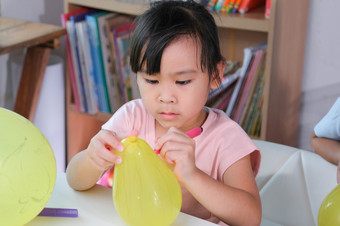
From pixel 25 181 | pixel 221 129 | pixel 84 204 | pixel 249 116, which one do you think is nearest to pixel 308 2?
pixel 249 116

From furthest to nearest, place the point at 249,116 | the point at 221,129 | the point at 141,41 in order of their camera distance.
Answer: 1. the point at 249,116
2. the point at 221,129
3. the point at 141,41

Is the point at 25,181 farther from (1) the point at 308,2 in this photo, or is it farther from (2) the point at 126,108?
(1) the point at 308,2

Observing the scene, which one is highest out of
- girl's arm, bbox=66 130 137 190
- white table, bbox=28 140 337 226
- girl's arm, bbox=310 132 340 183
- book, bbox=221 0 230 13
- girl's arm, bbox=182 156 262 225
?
book, bbox=221 0 230 13

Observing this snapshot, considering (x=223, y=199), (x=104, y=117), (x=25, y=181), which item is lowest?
(x=104, y=117)

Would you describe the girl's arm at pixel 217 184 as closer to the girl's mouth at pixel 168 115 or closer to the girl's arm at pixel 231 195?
the girl's arm at pixel 231 195

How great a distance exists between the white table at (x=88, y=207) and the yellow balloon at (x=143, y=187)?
3.3 inches

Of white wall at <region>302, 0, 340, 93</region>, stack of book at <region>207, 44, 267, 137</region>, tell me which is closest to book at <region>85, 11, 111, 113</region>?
stack of book at <region>207, 44, 267, 137</region>

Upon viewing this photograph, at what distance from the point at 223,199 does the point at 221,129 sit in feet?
0.74

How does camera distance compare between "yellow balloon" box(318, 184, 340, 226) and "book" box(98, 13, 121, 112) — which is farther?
"book" box(98, 13, 121, 112)

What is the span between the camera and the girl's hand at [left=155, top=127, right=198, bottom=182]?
849mm

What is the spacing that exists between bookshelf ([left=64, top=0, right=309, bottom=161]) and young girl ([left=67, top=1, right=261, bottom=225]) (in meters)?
0.70

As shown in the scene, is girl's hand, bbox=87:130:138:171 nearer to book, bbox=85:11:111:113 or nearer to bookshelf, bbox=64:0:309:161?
bookshelf, bbox=64:0:309:161

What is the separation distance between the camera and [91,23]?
2.16 metres

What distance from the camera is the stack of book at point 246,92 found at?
1.92 m
